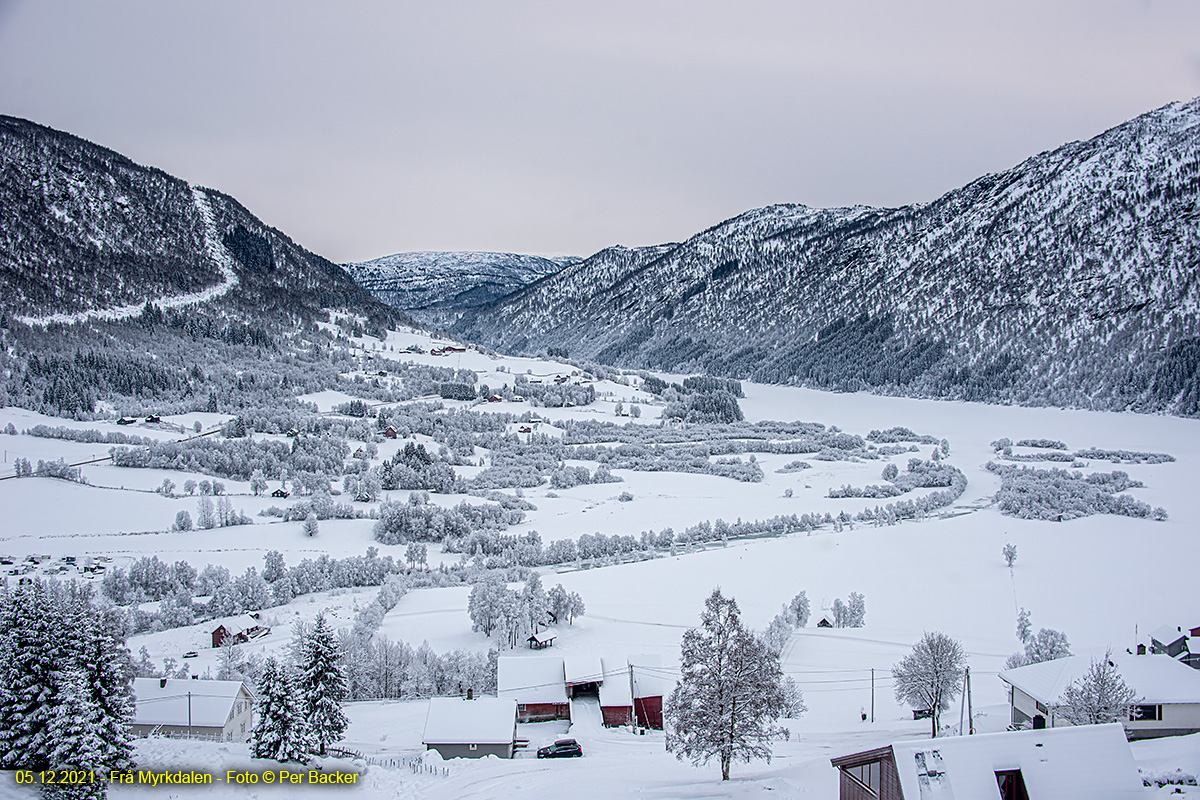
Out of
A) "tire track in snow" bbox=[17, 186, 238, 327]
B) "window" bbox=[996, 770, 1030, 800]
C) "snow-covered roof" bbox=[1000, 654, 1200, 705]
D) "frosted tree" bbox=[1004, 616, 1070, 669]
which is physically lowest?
"frosted tree" bbox=[1004, 616, 1070, 669]

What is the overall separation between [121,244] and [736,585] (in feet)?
337

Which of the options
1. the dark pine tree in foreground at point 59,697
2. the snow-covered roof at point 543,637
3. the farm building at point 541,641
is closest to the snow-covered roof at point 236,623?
the farm building at point 541,641

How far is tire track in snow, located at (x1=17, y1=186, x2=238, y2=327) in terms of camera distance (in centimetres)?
9160

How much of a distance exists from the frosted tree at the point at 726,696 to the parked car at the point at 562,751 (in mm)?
5870

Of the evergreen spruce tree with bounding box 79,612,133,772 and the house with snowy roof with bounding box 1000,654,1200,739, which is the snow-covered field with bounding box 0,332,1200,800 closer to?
the evergreen spruce tree with bounding box 79,612,133,772

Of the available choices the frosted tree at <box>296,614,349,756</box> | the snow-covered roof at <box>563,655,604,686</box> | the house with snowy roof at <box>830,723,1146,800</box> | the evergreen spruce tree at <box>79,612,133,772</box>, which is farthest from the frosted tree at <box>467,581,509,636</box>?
the house with snowy roof at <box>830,723,1146,800</box>

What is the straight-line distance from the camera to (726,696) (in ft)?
57.6

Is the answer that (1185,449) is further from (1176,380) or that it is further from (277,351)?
(277,351)

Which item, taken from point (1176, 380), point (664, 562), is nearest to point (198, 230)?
point (664, 562)

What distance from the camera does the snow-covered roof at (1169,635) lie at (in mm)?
27359

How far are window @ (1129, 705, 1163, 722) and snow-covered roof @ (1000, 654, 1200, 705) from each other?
196 mm

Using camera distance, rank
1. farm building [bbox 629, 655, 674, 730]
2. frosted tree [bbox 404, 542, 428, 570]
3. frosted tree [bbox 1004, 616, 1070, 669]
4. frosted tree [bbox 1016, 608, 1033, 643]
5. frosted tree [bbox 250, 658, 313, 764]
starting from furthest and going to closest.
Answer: frosted tree [bbox 404, 542, 428, 570] → frosted tree [bbox 1016, 608, 1033, 643] → frosted tree [bbox 1004, 616, 1070, 669] → farm building [bbox 629, 655, 674, 730] → frosted tree [bbox 250, 658, 313, 764]

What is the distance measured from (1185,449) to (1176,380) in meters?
24.7

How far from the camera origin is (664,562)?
50031 millimetres
